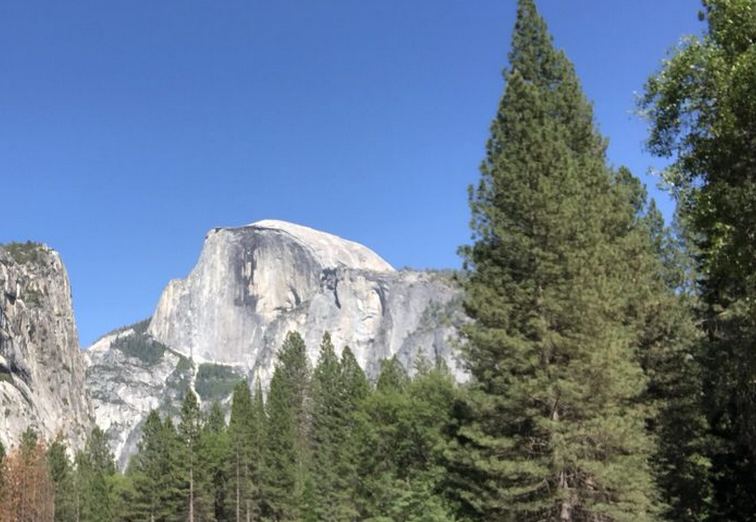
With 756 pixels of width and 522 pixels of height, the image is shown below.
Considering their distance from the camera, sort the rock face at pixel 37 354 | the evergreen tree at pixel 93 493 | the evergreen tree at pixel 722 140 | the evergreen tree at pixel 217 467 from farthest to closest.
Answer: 1. the rock face at pixel 37 354
2. the evergreen tree at pixel 93 493
3. the evergreen tree at pixel 217 467
4. the evergreen tree at pixel 722 140

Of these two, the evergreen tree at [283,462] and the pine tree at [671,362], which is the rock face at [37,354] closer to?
the evergreen tree at [283,462]

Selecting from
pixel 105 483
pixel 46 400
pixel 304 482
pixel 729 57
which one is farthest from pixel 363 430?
pixel 46 400

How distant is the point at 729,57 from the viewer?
34.0ft

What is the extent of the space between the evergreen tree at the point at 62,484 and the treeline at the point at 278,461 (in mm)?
144

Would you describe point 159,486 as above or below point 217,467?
below

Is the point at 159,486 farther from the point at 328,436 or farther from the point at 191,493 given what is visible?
the point at 328,436

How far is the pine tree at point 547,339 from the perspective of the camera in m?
17.9

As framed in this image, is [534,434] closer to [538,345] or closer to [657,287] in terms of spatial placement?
[538,345]

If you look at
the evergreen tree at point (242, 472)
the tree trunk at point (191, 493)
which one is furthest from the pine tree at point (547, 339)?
the evergreen tree at point (242, 472)

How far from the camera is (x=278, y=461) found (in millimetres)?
67562

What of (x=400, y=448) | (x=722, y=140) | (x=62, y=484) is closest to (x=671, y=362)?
(x=722, y=140)

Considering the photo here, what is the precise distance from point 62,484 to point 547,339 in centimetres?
8204

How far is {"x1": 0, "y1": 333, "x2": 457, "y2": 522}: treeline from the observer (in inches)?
1681

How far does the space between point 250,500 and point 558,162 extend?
184 ft
